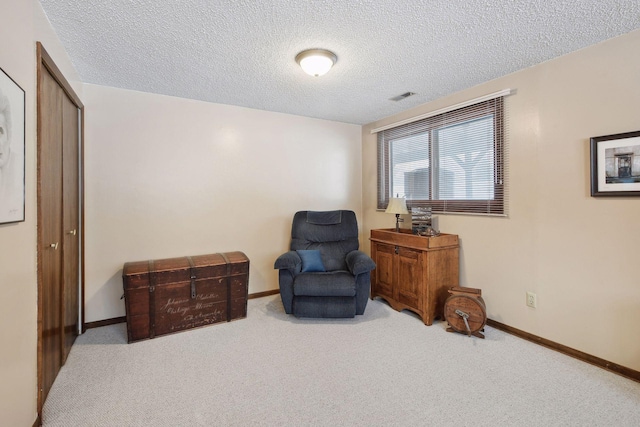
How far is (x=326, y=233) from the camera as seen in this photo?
12.2ft

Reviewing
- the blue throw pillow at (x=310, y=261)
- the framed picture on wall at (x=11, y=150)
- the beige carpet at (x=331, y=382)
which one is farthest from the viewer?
the blue throw pillow at (x=310, y=261)

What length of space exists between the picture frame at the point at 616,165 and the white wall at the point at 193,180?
2864 mm

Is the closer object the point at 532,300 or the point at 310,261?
the point at 532,300

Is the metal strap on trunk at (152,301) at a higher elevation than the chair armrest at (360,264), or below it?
below

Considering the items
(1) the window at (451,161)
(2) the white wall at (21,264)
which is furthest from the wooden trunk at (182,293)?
(1) the window at (451,161)

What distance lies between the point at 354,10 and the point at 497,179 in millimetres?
2068

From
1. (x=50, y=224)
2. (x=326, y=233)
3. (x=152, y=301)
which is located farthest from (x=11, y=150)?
(x=326, y=233)

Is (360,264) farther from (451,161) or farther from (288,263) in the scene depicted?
(451,161)

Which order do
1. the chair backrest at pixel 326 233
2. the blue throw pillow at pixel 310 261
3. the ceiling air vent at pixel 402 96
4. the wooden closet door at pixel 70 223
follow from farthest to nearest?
the chair backrest at pixel 326 233
the blue throw pillow at pixel 310 261
the ceiling air vent at pixel 402 96
the wooden closet door at pixel 70 223

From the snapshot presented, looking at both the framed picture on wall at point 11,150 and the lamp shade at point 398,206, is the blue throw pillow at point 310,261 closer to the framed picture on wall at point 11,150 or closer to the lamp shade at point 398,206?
the lamp shade at point 398,206

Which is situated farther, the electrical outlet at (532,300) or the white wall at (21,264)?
the electrical outlet at (532,300)

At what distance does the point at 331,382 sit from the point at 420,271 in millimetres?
1486

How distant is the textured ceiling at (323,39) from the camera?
5.93 ft

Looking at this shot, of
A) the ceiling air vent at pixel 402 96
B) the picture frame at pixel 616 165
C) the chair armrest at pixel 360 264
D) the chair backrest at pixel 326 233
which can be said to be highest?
the ceiling air vent at pixel 402 96
